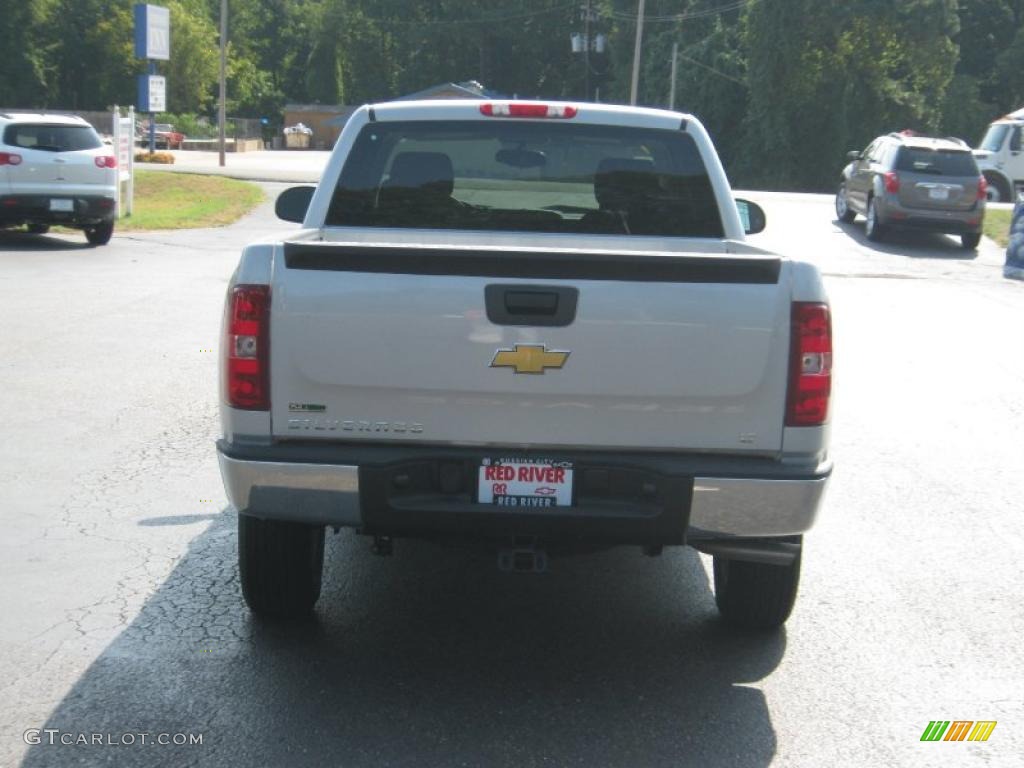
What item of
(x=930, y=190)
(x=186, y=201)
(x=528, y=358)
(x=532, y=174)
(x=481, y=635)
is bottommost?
(x=186, y=201)

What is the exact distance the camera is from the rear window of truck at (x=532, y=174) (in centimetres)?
575

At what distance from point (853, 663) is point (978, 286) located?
1498 cm

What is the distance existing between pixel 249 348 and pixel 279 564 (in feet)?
3.09

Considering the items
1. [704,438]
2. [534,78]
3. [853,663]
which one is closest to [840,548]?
[853,663]

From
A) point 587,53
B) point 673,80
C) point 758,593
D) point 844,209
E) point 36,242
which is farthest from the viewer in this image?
point 587,53

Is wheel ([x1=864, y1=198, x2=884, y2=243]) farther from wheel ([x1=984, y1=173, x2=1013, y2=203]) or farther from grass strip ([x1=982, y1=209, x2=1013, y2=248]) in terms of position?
wheel ([x1=984, y1=173, x2=1013, y2=203])

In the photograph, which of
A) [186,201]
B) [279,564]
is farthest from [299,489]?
[186,201]

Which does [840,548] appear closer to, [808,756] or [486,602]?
[486,602]

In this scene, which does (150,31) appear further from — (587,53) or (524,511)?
(524,511)

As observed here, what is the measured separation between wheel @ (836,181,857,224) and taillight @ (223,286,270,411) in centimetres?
2424

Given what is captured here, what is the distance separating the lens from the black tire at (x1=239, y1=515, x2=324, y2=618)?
184 inches

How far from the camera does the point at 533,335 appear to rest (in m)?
4.12

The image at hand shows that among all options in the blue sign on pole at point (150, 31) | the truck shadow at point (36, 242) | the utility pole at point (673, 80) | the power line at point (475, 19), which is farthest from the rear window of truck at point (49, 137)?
the power line at point (475, 19)

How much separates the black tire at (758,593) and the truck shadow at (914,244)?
18219 mm
